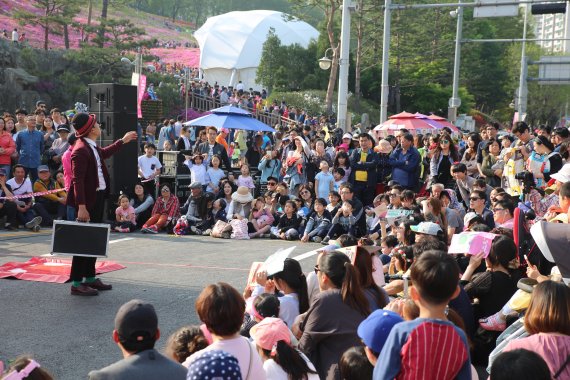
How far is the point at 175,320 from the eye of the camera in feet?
25.4

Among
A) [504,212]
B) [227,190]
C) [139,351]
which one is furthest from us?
[227,190]

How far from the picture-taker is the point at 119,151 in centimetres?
1372

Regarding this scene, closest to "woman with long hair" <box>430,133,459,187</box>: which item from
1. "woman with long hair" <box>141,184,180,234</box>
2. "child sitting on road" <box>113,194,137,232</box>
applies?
"woman with long hair" <box>141,184,180,234</box>

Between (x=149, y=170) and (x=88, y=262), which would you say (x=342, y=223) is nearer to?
(x=149, y=170)

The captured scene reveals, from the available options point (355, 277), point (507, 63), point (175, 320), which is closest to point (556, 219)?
point (355, 277)

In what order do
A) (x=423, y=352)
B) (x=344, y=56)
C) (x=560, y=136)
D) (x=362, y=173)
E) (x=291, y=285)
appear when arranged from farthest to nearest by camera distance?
(x=344, y=56), (x=362, y=173), (x=560, y=136), (x=291, y=285), (x=423, y=352)

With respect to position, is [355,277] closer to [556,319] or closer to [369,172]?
[556,319]

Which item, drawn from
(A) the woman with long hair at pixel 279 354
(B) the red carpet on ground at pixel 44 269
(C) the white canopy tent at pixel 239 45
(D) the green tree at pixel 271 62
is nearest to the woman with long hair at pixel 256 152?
(B) the red carpet on ground at pixel 44 269

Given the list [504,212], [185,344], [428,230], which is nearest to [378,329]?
[185,344]

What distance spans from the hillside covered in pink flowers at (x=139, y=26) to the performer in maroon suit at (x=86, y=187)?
1431 inches

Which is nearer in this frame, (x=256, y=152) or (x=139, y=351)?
(x=139, y=351)

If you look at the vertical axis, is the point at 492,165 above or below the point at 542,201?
above

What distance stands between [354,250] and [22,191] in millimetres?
10674

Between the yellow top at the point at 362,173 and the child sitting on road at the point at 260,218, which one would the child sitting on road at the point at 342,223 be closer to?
the yellow top at the point at 362,173
